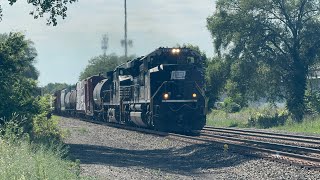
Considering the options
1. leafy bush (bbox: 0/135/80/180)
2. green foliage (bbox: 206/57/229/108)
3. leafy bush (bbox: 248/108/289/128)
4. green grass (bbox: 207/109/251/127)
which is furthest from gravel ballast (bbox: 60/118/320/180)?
green foliage (bbox: 206/57/229/108)

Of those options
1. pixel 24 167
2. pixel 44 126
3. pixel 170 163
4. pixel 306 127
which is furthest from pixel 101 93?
pixel 24 167

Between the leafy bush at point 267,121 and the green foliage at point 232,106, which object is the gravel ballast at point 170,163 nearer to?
the leafy bush at point 267,121

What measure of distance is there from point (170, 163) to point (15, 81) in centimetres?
806

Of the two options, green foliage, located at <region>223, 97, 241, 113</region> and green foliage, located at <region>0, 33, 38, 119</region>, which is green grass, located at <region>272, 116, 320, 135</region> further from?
green foliage, located at <region>223, 97, 241, 113</region>

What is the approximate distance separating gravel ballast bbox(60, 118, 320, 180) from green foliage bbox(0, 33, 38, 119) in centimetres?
238

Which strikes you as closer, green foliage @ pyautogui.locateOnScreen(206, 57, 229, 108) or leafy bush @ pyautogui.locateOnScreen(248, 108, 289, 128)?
leafy bush @ pyautogui.locateOnScreen(248, 108, 289, 128)

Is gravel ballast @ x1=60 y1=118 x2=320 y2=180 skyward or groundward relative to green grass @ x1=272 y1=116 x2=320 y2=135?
groundward

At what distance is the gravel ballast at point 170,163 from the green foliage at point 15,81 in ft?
7.80

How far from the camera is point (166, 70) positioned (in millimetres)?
25641

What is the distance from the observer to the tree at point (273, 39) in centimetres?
3972

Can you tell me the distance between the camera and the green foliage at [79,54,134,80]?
11375 centimetres

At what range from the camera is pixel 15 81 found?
873 inches

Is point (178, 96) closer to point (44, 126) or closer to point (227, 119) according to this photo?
point (44, 126)

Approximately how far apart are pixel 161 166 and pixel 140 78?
40.6 feet
